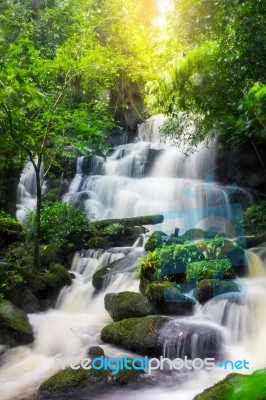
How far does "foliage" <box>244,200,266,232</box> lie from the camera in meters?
8.12

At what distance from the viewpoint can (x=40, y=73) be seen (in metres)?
6.18

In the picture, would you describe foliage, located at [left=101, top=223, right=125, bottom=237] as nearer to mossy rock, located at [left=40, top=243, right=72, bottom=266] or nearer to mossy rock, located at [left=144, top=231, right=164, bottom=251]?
mossy rock, located at [left=40, top=243, right=72, bottom=266]

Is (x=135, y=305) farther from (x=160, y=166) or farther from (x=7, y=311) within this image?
(x=160, y=166)

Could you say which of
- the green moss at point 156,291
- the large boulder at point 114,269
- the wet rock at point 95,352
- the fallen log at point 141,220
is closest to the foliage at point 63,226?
the fallen log at point 141,220

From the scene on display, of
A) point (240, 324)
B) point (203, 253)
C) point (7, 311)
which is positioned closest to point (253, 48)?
point (203, 253)

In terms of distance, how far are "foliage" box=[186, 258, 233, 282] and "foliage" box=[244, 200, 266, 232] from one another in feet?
9.60

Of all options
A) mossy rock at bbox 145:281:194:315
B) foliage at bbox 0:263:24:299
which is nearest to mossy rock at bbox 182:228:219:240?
mossy rock at bbox 145:281:194:315

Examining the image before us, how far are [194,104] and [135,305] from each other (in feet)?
12.1

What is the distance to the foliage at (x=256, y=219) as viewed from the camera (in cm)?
812

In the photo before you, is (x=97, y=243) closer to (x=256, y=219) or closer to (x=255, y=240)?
(x=255, y=240)

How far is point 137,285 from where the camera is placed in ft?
20.2

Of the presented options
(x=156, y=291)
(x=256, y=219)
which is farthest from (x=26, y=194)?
(x=156, y=291)

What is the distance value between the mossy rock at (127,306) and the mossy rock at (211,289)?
0.74m

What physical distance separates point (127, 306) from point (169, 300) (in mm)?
665
